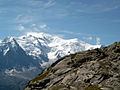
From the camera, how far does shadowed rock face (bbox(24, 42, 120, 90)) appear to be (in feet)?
153

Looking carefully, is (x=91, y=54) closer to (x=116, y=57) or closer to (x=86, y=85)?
(x=116, y=57)

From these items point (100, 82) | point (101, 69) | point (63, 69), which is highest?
point (63, 69)

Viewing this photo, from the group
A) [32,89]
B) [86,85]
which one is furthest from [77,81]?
[32,89]

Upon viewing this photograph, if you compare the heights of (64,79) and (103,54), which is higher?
(103,54)

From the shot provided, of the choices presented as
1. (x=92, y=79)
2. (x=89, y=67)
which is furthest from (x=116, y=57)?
(x=92, y=79)

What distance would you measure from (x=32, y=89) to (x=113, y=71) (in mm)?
20816

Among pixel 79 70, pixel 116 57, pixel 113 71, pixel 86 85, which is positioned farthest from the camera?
pixel 116 57

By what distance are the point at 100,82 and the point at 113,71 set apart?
5058 millimetres

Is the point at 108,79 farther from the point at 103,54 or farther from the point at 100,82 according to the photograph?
the point at 103,54

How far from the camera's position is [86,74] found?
166 feet

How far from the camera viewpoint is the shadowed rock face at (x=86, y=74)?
46531 mm

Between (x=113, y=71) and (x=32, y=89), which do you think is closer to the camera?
(x=113, y=71)

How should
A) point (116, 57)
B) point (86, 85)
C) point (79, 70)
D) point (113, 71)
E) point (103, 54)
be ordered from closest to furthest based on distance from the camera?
point (86, 85)
point (113, 71)
point (79, 70)
point (116, 57)
point (103, 54)

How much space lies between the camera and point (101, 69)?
51.2 metres
